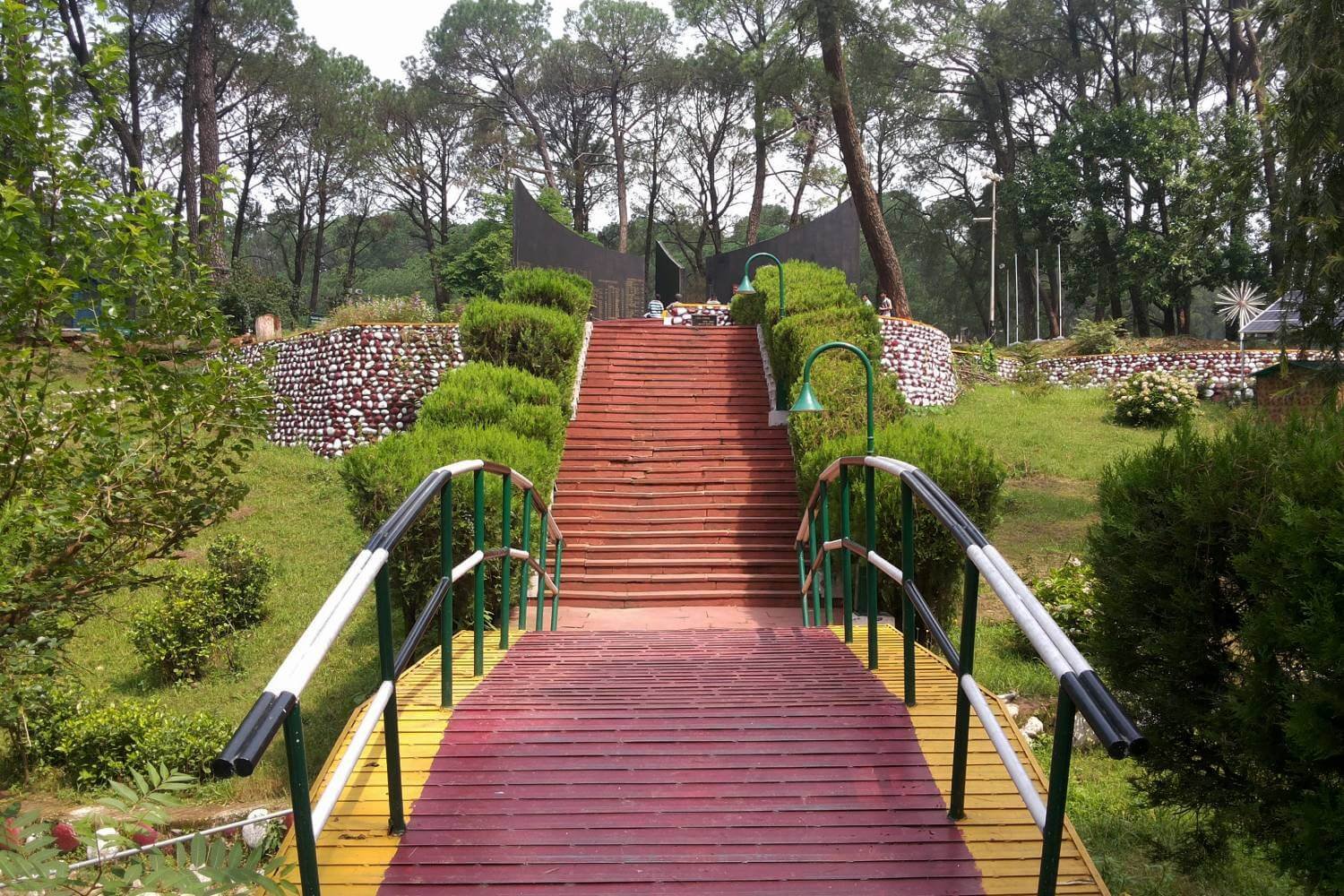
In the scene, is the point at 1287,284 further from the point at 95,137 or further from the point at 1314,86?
the point at 95,137

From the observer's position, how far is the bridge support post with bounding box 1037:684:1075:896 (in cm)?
190

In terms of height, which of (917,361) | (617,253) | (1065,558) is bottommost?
(1065,558)

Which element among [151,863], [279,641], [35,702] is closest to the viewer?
[151,863]

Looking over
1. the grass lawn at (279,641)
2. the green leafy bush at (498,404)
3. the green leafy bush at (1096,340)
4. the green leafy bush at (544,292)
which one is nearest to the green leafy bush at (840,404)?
the green leafy bush at (498,404)

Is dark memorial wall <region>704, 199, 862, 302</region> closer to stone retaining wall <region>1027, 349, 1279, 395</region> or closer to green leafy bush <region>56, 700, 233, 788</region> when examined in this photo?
stone retaining wall <region>1027, 349, 1279, 395</region>

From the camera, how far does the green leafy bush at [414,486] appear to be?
21.1ft

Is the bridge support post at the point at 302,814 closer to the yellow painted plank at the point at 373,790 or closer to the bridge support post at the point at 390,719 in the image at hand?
the yellow painted plank at the point at 373,790

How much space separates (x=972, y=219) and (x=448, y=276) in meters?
22.0

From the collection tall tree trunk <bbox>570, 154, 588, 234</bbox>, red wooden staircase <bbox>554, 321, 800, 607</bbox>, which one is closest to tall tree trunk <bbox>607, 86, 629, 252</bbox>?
tall tree trunk <bbox>570, 154, 588, 234</bbox>

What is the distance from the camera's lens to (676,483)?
10.7 metres

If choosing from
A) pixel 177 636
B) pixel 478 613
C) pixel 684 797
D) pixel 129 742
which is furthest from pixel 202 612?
pixel 684 797

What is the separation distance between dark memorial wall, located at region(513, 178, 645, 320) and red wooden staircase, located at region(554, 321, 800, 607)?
4131 mm

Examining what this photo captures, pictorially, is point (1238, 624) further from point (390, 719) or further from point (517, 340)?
point (517, 340)

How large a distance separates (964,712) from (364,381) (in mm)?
15484
